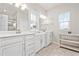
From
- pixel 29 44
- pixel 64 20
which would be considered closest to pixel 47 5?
pixel 64 20

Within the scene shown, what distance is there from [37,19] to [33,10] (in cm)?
26

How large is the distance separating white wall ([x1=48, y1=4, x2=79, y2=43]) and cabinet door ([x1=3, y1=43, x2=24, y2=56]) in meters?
0.86

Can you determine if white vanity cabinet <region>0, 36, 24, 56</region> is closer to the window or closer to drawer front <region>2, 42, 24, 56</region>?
drawer front <region>2, 42, 24, 56</region>

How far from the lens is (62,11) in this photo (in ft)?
7.09

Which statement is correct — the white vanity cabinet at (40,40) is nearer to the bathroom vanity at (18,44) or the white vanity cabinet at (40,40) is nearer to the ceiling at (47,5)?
the bathroom vanity at (18,44)

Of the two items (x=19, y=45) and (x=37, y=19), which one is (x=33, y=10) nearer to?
(x=37, y=19)

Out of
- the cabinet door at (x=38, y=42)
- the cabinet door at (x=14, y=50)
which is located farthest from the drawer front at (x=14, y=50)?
the cabinet door at (x=38, y=42)

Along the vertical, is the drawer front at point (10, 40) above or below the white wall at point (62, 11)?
below

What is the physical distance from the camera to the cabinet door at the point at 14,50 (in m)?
1.55

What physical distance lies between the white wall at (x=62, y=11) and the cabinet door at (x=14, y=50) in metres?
0.86

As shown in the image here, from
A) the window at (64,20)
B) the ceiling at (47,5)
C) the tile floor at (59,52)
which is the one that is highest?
the ceiling at (47,5)

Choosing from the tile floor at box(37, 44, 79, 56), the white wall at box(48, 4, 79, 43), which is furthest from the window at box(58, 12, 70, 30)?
the tile floor at box(37, 44, 79, 56)

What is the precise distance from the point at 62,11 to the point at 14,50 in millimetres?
1309

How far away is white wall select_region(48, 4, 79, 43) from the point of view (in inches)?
81.4
